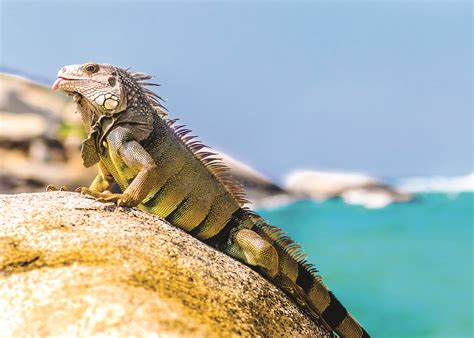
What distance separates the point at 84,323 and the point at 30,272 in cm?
43

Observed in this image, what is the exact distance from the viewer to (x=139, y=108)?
346cm

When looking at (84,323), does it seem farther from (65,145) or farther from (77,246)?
(65,145)

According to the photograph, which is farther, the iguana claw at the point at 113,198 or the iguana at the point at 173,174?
the iguana at the point at 173,174

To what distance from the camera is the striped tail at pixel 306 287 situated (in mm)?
3426

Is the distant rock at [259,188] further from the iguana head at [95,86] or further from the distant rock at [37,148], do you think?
the iguana head at [95,86]

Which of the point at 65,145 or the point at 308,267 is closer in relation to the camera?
the point at 308,267

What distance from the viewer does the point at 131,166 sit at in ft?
10.5

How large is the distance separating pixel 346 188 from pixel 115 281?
19.6 m

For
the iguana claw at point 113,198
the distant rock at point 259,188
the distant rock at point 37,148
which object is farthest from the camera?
the distant rock at point 259,188

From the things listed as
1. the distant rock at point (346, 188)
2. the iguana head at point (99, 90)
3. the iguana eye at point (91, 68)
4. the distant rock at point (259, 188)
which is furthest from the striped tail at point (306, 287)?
the distant rock at point (346, 188)

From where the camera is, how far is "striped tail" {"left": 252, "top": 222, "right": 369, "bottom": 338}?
3426mm

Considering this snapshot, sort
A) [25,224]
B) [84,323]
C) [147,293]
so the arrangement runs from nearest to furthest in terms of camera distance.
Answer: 1. [84,323]
2. [147,293]
3. [25,224]

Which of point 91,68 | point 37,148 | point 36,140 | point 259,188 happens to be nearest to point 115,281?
point 91,68

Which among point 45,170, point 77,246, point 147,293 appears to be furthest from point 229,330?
point 45,170
